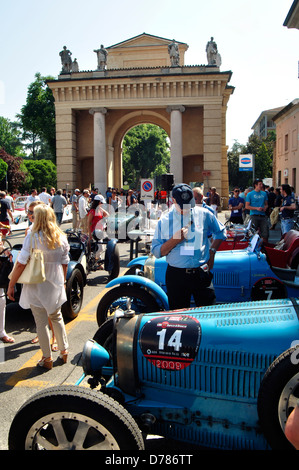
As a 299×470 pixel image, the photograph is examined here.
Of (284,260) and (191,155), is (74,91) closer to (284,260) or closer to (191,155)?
(191,155)

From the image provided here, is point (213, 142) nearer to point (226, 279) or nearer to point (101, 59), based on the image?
point (101, 59)

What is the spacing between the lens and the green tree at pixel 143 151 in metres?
76.4

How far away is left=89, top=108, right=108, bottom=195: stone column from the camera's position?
105ft

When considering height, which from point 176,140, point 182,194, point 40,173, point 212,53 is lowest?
point 182,194

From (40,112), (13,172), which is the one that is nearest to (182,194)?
(40,112)

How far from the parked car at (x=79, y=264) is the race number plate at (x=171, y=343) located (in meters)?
3.52

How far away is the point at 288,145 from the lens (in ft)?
114

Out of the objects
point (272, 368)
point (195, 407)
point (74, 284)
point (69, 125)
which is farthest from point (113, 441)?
point (69, 125)

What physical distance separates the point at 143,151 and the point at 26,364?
7447cm

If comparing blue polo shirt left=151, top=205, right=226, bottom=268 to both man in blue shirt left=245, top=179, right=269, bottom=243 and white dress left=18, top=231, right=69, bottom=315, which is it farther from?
man in blue shirt left=245, top=179, right=269, bottom=243

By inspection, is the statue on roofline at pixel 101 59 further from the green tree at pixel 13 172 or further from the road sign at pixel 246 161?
the green tree at pixel 13 172

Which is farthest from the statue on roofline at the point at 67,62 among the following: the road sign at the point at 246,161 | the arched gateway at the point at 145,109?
the road sign at the point at 246,161

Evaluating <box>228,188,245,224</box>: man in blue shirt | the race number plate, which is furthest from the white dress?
<box>228,188,245,224</box>: man in blue shirt

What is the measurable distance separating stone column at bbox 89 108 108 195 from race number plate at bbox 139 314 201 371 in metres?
30.4
